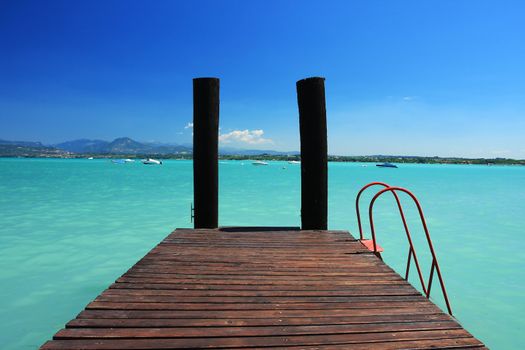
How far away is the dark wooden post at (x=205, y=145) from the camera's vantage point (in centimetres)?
Result: 612

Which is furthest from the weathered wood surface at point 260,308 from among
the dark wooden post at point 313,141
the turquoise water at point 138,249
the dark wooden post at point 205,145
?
the turquoise water at point 138,249

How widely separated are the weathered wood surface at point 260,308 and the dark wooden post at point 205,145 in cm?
174

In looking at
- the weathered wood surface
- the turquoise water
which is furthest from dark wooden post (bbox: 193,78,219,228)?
the turquoise water

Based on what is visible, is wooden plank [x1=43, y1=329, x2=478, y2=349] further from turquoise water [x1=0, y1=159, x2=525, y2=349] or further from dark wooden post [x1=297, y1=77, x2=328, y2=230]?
turquoise water [x1=0, y1=159, x2=525, y2=349]

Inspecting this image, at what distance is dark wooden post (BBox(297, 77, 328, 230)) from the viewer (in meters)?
5.88

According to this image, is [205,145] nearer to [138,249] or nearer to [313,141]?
[313,141]

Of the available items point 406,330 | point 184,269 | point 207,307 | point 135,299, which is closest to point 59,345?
point 135,299

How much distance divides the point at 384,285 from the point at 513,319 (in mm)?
5167

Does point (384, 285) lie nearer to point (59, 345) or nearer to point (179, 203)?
point (59, 345)

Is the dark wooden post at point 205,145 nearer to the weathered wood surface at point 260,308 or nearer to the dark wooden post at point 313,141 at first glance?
the dark wooden post at point 313,141

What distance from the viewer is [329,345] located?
2.41 m

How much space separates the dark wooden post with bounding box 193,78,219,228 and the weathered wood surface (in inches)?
68.7

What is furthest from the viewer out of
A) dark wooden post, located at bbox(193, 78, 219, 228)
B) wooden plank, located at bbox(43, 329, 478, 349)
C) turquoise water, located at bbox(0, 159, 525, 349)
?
turquoise water, located at bbox(0, 159, 525, 349)

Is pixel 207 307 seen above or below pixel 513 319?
above
